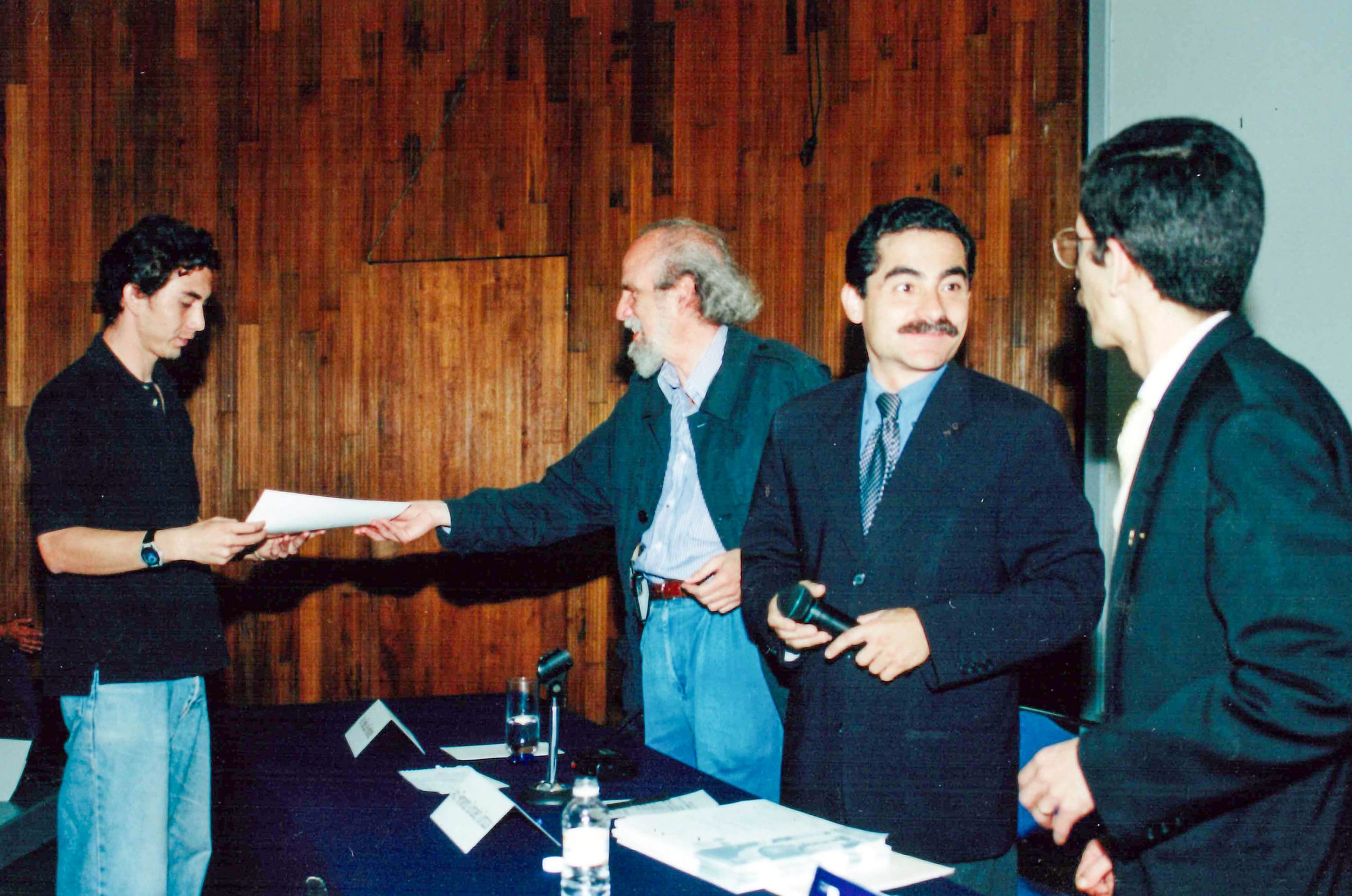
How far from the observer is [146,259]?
2572 mm

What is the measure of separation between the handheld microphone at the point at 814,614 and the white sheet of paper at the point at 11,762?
2.29m

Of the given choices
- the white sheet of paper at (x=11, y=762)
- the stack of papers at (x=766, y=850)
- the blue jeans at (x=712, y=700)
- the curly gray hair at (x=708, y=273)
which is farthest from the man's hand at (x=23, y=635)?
the stack of papers at (x=766, y=850)

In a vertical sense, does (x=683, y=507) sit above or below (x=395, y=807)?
above

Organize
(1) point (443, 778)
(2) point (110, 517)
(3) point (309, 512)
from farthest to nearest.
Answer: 1. (2) point (110, 517)
2. (3) point (309, 512)
3. (1) point (443, 778)

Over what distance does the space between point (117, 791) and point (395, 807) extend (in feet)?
2.99

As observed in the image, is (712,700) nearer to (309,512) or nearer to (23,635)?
(309,512)

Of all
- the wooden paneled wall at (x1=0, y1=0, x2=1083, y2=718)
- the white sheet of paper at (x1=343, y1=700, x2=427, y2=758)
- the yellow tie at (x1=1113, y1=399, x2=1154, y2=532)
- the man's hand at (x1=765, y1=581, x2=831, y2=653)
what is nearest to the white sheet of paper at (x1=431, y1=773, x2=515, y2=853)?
the white sheet of paper at (x1=343, y1=700, x2=427, y2=758)

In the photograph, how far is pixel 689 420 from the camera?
2709 millimetres

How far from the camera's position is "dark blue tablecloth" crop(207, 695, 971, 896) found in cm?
141

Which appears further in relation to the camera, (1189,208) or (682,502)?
(682,502)

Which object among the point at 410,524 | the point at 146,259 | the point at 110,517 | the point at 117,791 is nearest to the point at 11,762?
the point at 117,791

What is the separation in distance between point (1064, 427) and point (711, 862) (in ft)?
3.38

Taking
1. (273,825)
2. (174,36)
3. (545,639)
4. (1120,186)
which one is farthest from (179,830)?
(174,36)

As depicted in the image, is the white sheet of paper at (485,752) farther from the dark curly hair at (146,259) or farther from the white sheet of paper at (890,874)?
the dark curly hair at (146,259)
